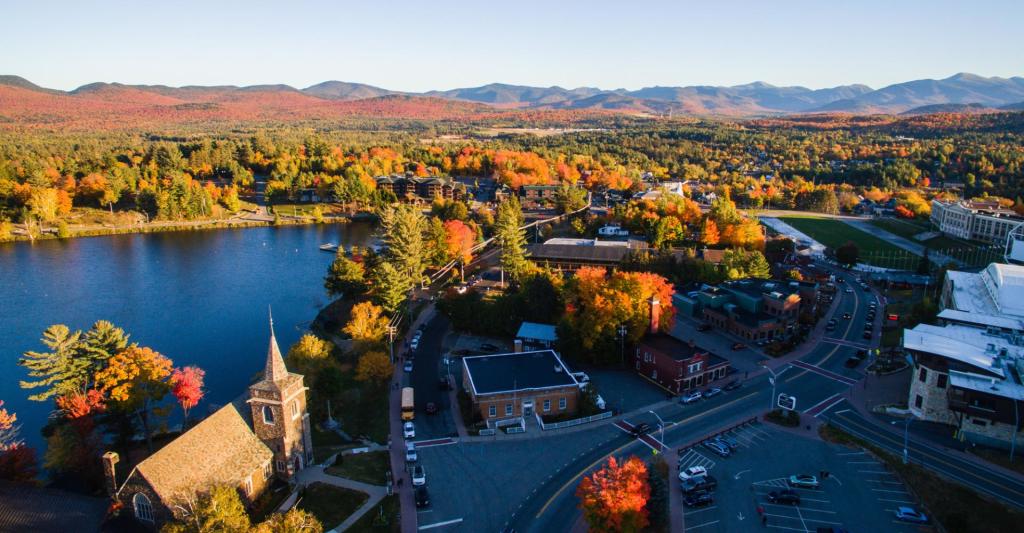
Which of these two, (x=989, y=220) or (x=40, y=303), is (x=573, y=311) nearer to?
(x=40, y=303)

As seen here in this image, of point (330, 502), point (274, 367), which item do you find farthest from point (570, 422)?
point (274, 367)

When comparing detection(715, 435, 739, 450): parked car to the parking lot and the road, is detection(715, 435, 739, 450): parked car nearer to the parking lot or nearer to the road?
the parking lot

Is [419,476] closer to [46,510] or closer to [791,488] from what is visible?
[46,510]

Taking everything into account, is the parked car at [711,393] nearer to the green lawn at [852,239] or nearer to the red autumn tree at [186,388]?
the red autumn tree at [186,388]

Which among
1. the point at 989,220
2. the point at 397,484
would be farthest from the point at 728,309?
the point at 989,220

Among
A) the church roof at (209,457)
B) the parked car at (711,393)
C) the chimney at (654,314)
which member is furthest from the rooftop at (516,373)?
the church roof at (209,457)
